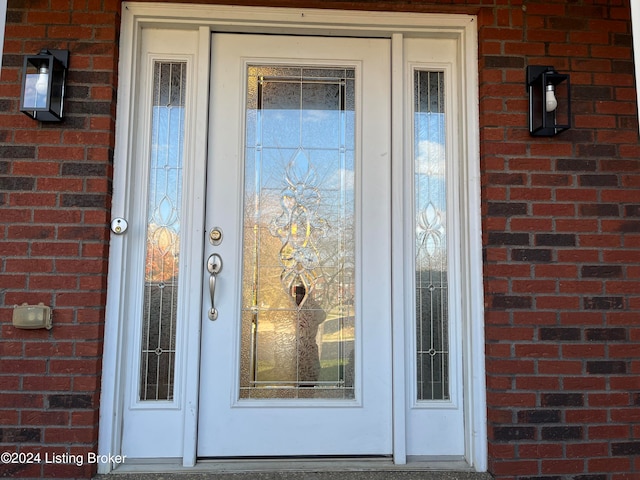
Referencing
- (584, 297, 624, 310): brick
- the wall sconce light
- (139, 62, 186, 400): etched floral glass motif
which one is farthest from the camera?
(139, 62, 186, 400): etched floral glass motif

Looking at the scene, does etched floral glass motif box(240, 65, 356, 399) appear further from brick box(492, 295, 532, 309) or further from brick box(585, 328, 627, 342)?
brick box(585, 328, 627, 342)

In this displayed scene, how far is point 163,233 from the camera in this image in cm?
235

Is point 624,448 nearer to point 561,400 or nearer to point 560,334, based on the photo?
point 561,400

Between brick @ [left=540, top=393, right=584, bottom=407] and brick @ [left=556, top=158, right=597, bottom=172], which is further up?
brick @ [left=556, top=158, right=597, bottom=172]

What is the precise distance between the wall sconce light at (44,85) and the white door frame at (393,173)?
0.83ft

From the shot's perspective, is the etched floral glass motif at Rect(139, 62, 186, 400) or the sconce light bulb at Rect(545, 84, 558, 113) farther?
the etched floral glass motif at Rect(139, 62, 186, 400)

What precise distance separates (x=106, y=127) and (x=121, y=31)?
1.64ft

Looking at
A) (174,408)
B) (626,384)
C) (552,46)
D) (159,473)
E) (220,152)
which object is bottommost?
(159,473)

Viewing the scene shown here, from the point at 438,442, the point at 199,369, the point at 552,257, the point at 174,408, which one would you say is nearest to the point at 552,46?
the point at 552,257

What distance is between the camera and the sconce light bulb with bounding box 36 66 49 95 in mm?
2100

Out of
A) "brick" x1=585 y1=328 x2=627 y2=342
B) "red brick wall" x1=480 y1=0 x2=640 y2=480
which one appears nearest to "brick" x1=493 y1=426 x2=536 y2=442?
"red brick wall" x1=480 y1=0 x2=640 y2=480

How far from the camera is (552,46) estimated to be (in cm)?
231

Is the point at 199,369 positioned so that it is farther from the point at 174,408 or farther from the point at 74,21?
the point at 74,21

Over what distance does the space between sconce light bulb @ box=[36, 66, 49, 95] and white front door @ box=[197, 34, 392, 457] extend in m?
0.73
